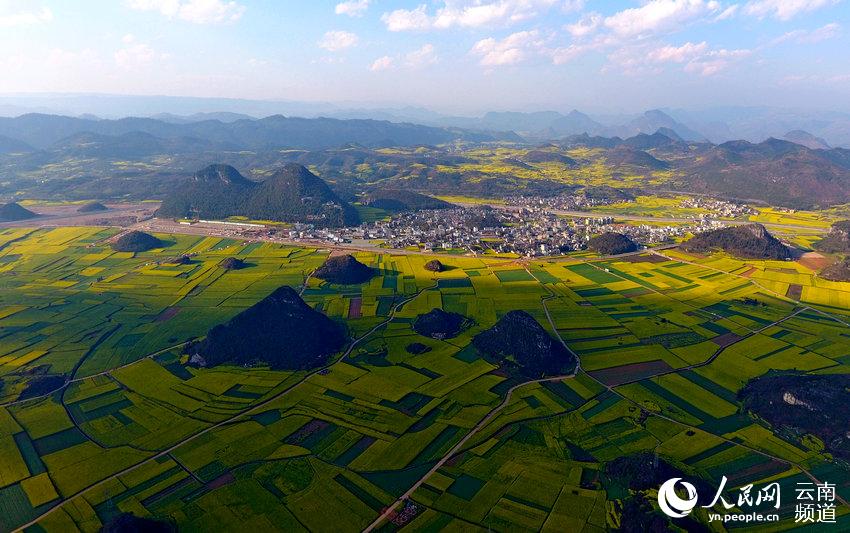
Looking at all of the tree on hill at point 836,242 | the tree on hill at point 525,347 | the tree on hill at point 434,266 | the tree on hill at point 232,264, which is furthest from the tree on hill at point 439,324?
the tree on hill at point 836,242

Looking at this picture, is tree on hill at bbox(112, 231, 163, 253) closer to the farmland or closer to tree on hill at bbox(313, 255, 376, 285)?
the farmland

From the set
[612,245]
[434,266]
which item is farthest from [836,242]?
[434,266]

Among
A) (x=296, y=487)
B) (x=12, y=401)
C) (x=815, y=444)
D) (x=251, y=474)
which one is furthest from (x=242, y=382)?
(x=815, y=444)

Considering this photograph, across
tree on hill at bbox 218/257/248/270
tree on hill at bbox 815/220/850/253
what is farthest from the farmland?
tree on hill at bbox 815/220/850/253

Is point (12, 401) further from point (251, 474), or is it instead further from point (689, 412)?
point (689, 412)

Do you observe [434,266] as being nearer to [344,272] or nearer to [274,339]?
[344,272]
